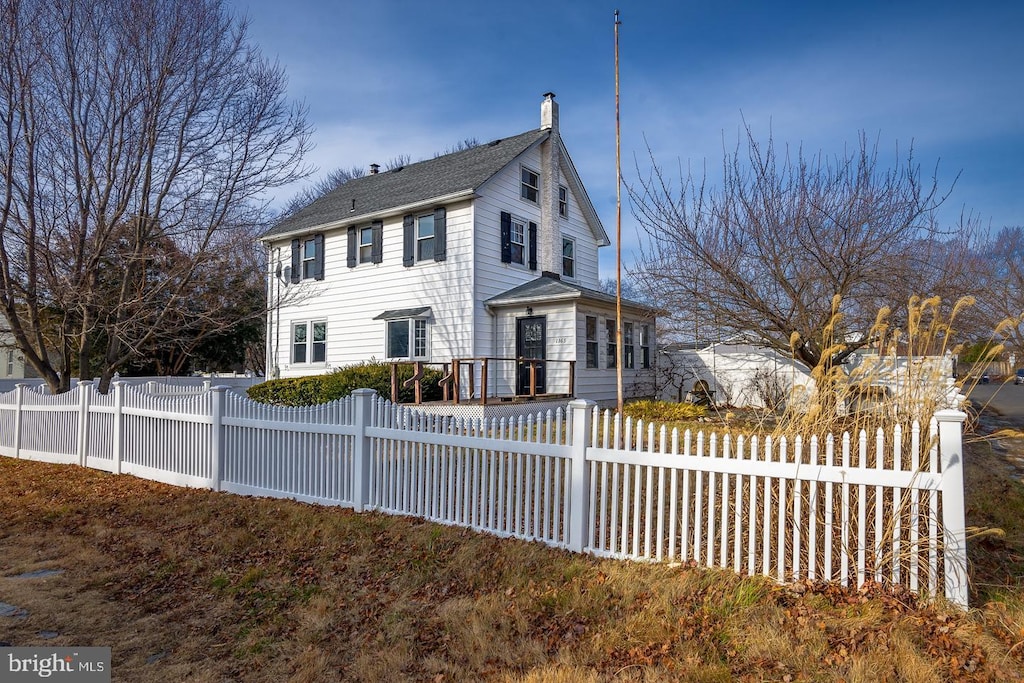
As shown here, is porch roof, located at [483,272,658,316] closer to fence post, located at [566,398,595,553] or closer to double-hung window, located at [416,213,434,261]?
double-hung window, located at [416,213,434,261]

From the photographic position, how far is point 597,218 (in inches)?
730

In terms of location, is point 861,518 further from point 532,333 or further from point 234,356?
point 234,356

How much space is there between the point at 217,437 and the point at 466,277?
7.82 m

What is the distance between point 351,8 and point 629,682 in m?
9.81

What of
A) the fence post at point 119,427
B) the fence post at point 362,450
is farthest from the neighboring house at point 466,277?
the fence post at point 362,450

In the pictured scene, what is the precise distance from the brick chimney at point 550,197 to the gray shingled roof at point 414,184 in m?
0.48

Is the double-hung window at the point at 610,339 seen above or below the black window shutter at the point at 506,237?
below

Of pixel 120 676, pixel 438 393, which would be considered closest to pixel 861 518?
pixel 120 676

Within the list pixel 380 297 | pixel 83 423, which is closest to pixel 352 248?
pixel 380 297

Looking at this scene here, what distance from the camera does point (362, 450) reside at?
19.7 feet

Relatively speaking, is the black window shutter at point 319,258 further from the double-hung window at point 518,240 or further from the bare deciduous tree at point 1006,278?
the bare deciduous tree at point 1006,278

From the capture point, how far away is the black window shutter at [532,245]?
52.8 feet
